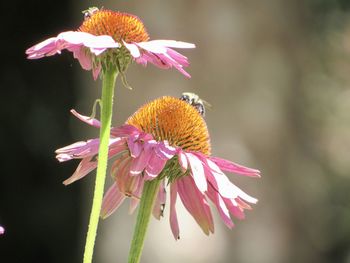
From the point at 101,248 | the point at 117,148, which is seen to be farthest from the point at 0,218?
the point at 117,148

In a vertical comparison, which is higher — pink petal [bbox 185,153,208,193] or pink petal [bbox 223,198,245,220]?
pink petal [bbox 185,153,208,193]

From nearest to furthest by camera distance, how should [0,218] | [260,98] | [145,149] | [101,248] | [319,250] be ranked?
[145,149] → [0,218] → [101,248] → [260,98] → [319,250]

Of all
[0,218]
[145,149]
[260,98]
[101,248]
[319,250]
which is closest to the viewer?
[145,149]

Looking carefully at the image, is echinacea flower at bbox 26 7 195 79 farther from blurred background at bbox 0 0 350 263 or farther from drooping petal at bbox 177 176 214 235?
blurred background at bbox 0 0 350 263

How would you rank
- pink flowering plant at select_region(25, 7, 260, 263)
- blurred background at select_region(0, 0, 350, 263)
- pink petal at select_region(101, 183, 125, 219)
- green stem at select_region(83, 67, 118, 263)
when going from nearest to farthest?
green stem at select_region(83, 67, 118, 263) < pink flowering plant at select_region(25, 7, 260, 263) < pink petal at select_region(101, 183, 125, 219) < blurred background at select_region(0, 0, 350, 263)

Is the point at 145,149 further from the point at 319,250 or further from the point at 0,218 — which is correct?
the point at 319,250

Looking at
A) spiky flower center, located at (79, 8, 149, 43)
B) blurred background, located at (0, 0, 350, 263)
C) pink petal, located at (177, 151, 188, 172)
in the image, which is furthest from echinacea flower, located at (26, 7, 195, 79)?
blurred background, located at (0, 0, 350, 263)
